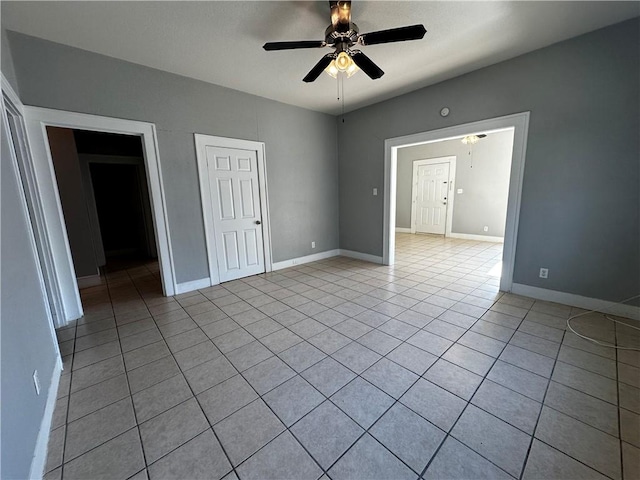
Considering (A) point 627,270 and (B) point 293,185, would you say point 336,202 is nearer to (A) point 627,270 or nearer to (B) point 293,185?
(B) point 293,185

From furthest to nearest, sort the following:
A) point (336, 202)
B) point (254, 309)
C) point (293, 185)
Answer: point (336, 202) → point (293, 185) → point (254, 309)

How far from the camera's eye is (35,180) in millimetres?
2471

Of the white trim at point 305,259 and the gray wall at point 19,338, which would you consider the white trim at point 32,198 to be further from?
the white trim at point 305,259

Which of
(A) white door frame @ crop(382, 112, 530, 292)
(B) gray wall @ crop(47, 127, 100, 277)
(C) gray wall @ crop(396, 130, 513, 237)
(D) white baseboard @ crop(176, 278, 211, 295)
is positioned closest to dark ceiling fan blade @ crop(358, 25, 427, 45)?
(A) white door frame @ crop(382, 112, 530, 292)

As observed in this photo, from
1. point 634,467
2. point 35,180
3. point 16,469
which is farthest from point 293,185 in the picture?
point 634,467

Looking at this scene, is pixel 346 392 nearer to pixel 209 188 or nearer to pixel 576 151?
pixel 209 188

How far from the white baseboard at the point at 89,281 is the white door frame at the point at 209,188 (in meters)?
1.93

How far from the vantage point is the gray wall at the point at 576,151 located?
2.37 meters

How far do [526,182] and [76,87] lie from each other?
16.5 ft

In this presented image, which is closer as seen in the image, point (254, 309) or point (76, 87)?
point (76, 87)

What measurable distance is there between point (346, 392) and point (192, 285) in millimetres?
2733

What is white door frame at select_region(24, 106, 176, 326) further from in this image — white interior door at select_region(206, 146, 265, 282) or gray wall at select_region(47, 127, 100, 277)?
gray wall at select_region(47, 127, 100, 277)

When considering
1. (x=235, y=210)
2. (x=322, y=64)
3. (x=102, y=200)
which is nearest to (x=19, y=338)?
(x=235, y=210)

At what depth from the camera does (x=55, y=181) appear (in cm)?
262
